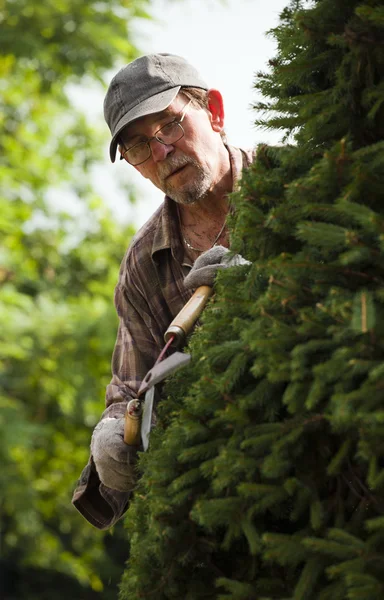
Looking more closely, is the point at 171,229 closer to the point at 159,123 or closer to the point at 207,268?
the point at 159,123

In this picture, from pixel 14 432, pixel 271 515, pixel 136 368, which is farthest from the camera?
pixel 14 432

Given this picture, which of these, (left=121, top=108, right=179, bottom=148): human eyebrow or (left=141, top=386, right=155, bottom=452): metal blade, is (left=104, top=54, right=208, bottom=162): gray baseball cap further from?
(left=141, top=386, right=155, bottom=452): metal blade

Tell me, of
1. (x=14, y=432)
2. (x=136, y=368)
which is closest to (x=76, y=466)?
(x=14, y=432)

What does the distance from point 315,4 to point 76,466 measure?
11.3m

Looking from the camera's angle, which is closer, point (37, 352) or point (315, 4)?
point (315, 4)

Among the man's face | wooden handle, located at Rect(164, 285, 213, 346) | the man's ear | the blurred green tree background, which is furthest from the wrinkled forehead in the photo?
the blurred green tree background

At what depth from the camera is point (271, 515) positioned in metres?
2.29

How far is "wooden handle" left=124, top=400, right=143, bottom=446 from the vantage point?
292cm

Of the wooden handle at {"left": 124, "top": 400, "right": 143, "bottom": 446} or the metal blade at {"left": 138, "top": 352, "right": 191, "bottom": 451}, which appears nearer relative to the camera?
the metal blade at {"left": 138, "top": 352, "right": 191, "bottom": 451}

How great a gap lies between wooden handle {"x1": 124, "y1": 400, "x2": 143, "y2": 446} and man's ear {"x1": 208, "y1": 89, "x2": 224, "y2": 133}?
1.32m

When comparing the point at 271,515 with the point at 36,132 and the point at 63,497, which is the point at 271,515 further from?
the point at 36,132

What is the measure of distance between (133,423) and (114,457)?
146 mm

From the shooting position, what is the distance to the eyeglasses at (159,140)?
138 inches

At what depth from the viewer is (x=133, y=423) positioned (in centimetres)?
294
